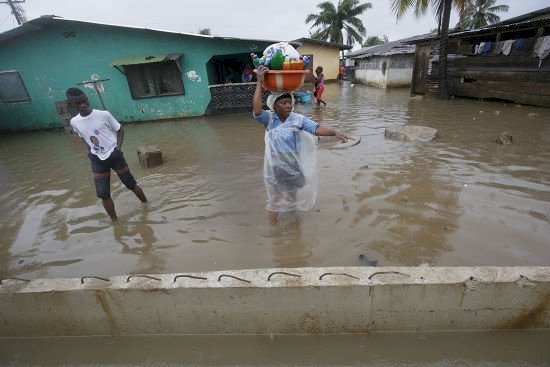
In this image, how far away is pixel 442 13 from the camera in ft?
38.7

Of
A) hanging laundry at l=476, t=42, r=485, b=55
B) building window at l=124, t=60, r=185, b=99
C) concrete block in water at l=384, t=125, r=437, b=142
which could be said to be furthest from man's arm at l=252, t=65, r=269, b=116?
hanging laundry at l=476, t=42, r=485, b=55

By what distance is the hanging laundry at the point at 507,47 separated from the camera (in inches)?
417

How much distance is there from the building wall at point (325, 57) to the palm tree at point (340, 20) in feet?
24.7

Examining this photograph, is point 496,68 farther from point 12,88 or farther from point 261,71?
point 12,88

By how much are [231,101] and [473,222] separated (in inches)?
409

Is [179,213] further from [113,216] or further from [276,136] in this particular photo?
[276,136]

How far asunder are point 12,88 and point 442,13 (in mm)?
17281

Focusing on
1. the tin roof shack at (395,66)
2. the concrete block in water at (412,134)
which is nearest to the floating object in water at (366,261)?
the concrete block in water at (412,134)

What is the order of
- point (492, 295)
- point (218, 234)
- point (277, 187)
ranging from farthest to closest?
point (218, 234), point (277, 187), point (492, 295)

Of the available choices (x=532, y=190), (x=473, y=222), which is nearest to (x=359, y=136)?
(x=532, y=190)

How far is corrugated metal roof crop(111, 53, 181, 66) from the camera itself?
1088cm

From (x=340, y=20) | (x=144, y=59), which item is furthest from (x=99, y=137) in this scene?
(x=340, y=20)

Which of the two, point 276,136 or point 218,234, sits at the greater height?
point 276,136

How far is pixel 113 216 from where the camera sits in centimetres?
387
